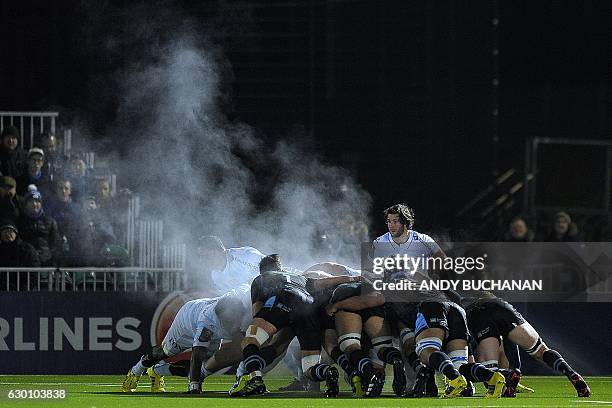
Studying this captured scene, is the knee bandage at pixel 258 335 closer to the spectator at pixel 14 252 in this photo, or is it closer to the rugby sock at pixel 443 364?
the rugby sock at pixel 443 364

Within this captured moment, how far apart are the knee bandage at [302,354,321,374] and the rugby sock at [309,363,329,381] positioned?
10cm

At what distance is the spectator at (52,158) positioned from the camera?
2028 cm

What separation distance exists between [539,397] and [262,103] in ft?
35.3

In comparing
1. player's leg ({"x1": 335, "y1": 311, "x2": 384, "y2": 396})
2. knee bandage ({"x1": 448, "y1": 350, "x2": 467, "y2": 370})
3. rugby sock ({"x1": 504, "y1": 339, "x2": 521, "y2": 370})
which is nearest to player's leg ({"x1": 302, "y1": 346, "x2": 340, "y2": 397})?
player's leg ({"x1": 335, "y1": 311, "x2": 384, "y2": 396})

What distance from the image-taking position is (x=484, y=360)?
14.0 m

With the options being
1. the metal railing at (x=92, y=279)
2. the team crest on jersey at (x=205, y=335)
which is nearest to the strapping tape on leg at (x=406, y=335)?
the team crest on jersey at (x=205, y=335)

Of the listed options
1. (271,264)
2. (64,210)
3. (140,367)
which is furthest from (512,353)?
(64,210)

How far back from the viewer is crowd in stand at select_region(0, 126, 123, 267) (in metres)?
19.1

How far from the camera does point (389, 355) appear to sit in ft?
45.5

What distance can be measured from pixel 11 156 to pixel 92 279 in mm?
2430

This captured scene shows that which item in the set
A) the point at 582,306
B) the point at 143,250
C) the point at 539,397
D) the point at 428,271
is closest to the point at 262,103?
the point at 143,250

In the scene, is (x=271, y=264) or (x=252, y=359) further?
(x=271, y=264)

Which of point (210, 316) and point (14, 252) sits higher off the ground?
point (14, 252)

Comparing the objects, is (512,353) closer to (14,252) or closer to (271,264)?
(271,264)
